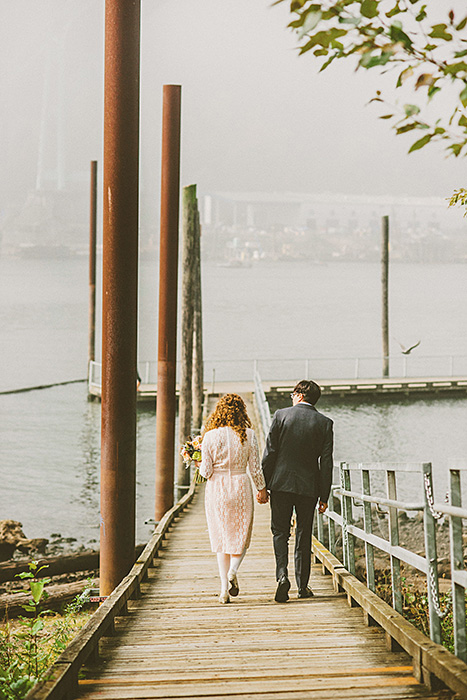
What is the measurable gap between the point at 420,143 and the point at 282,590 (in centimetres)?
387

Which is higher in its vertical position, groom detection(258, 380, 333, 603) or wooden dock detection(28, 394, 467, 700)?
groom detection(258, 380, 333, 603)

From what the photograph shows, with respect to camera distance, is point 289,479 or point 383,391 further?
point 383,391

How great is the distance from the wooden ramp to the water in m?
1.21

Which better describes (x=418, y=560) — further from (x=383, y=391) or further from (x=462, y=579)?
(x=383, y=391)

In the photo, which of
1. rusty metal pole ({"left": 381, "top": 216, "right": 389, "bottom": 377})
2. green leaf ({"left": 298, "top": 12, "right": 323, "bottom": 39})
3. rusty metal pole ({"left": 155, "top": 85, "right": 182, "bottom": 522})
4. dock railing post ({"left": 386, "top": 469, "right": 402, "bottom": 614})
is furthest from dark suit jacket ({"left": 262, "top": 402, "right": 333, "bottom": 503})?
rusty metal pole ({"left": 381, "top": 216, "right": 389, "bottom": 377})

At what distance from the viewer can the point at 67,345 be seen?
81.8 meters

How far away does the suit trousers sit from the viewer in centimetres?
557

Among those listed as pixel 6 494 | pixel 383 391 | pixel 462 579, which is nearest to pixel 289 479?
pixel 462 579

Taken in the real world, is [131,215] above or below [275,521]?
above

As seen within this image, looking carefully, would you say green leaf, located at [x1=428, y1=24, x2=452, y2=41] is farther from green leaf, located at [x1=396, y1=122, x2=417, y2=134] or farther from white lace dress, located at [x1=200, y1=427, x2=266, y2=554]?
white lace dress, located at [x1=200, y1=427, x2=266, y2=554]

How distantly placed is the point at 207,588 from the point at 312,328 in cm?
9113

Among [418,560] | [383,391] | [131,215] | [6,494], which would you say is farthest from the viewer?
[383,391]

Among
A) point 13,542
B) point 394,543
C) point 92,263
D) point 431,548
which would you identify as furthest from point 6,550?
point 92,263

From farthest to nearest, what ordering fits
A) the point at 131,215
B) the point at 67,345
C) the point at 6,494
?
the point at 67,345
the point at 6,494
the point at 131,215
